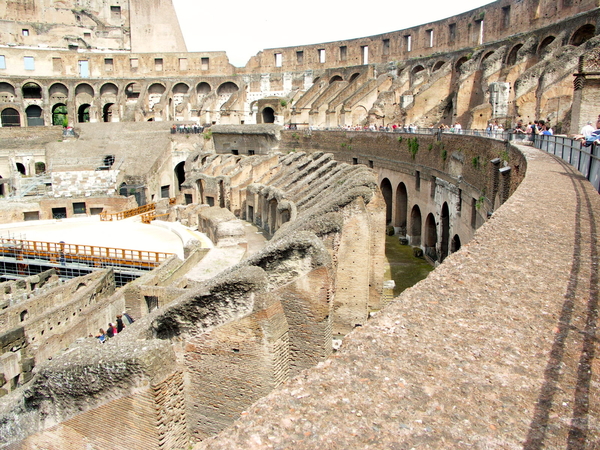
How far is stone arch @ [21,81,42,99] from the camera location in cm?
3705

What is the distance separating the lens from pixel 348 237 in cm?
1043

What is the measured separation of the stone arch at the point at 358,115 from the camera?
2886 cm

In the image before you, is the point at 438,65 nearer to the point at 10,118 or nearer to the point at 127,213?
the point at 127,213

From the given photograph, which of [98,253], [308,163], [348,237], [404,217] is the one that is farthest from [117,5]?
[348,237]

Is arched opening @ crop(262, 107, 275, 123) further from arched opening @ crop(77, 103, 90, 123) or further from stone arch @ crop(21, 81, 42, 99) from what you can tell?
stone arch @ crop(21, 81, 42, 99)

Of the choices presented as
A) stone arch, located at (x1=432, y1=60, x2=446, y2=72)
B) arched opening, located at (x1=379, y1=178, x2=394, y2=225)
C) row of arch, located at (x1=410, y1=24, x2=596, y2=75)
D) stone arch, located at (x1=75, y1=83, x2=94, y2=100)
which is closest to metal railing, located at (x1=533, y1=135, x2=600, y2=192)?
row of arch, located at (x1=410, y1=24, x2=596, y2=75)

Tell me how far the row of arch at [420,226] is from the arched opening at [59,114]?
91.1 feet

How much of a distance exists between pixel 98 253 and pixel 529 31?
2016 cm

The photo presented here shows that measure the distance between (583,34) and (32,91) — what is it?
3531cm

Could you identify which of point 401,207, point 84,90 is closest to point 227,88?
point 84,90

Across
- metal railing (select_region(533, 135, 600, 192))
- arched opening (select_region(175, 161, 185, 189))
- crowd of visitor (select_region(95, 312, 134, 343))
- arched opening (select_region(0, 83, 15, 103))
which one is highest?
arched opening (select_region(0, 83, 15, 103))

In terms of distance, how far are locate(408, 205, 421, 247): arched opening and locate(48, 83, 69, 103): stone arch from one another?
29.5 meters

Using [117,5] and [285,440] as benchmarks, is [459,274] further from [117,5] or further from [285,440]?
[117,5]

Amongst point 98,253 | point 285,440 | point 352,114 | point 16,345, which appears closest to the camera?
point 285,440
